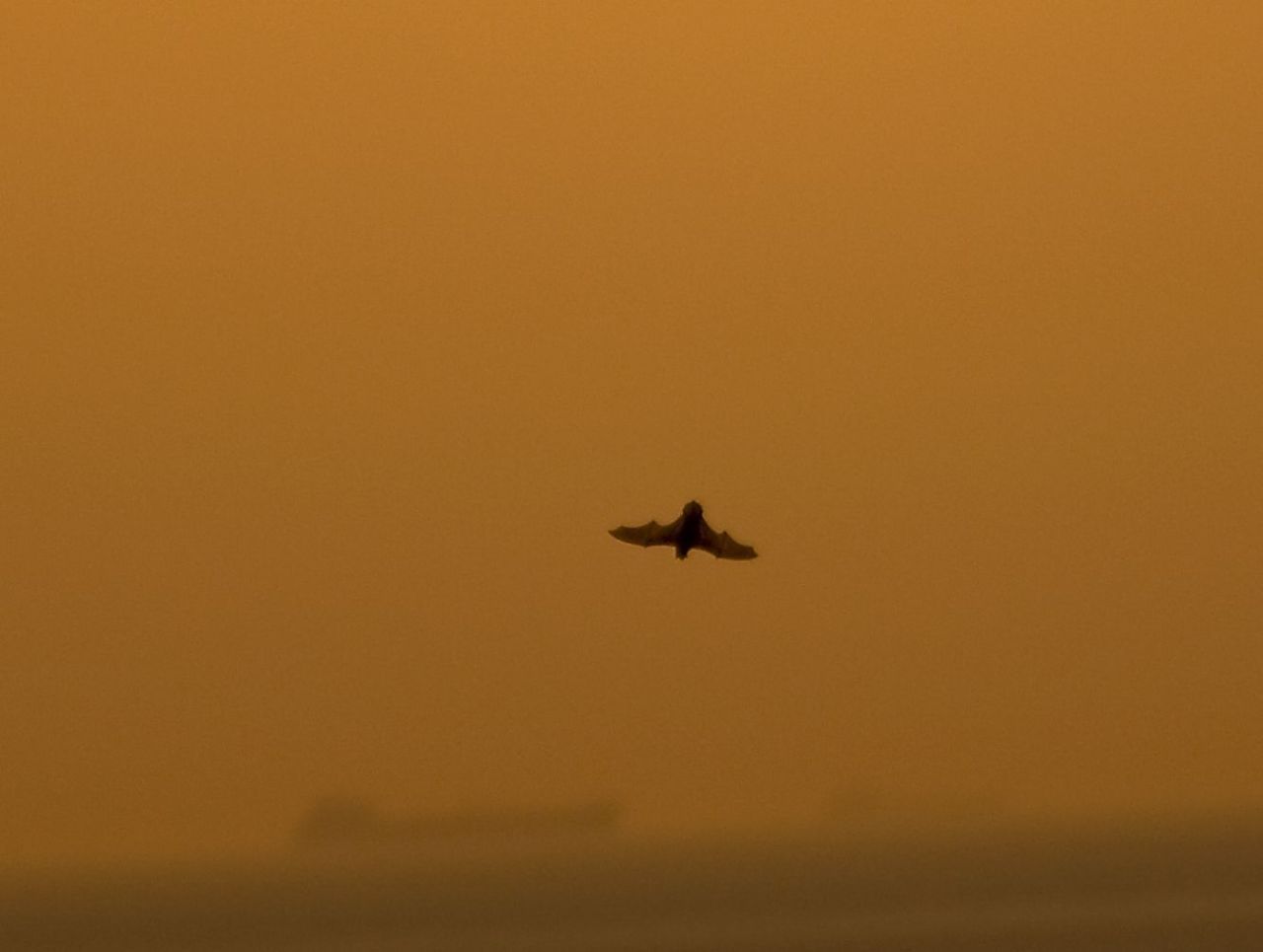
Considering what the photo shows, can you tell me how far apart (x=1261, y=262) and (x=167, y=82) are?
1.89 meters

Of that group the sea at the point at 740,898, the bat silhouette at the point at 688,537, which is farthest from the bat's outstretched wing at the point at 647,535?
the sea at the point at 740,898

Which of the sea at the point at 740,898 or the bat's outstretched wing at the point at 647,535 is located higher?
the bat's outstretched wing at the point at 647,535

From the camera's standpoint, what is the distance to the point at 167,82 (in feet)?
9.02

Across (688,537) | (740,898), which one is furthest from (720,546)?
(740,898)

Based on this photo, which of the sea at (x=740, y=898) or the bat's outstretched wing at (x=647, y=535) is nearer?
the bat's outstretched wing at (x=647, y=535)

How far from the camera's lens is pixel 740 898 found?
11.6ft

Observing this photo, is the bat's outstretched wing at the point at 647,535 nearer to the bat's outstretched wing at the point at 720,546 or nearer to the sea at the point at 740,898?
the bat's outstretched wing at the point at 720,546

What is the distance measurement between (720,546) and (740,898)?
108 cm

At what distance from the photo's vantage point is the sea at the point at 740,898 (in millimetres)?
3449

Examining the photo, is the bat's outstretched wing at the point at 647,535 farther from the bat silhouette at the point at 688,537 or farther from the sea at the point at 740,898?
the sea at the point at 740,898

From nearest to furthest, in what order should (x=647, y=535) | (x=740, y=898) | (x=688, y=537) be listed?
(x=688, y=537), (x=647, y=535), (x=740, y=898)

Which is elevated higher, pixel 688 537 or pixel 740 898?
pixel 688 537

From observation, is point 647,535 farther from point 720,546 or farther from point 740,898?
point 740,898

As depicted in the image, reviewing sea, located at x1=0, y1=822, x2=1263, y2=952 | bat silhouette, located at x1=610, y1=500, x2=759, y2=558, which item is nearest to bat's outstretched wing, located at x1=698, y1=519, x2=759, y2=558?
bat silhouette, located at x1=610, y1=500, x2=759, y2=558
